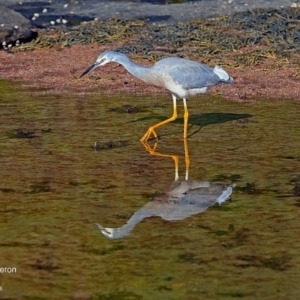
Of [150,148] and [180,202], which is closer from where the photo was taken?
[180,202]

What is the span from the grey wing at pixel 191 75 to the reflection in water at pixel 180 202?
166 cm

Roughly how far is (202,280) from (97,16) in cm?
1700

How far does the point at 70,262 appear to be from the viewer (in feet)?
21.1

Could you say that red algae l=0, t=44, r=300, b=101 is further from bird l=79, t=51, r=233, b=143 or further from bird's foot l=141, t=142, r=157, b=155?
bird's foot l=141, t=142, r=157, b=155

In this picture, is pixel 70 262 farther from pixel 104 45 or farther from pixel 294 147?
pixel 104 45

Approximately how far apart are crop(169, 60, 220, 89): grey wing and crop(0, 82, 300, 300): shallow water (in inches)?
25.0

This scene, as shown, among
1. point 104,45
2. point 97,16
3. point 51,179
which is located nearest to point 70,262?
point 51,179

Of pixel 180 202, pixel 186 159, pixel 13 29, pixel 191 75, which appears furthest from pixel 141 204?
pixel 13 29

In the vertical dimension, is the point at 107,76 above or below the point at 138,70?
below

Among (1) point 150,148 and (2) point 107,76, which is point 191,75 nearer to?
(1) point 150,148

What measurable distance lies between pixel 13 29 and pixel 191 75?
28.4 ft

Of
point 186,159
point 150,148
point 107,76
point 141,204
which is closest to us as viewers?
point 141,204

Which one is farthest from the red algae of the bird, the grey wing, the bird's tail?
the bird

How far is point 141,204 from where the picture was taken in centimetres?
788
